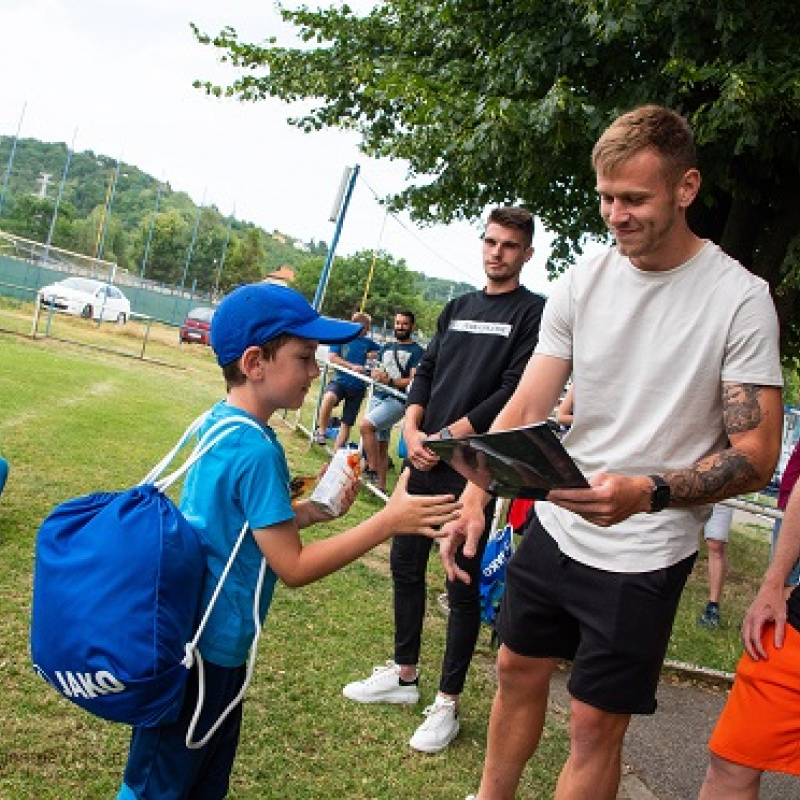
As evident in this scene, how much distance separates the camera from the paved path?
3.81 meters

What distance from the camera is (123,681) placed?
75.1 inches

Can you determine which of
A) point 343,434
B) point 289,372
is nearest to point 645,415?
point 289,372

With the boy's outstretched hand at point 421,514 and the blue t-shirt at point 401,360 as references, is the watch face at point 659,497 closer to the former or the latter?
the boy's outstretched hand at point 421,514

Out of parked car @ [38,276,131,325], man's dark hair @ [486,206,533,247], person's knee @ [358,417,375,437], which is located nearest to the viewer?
man's dark hair @ [486,206,533,247]

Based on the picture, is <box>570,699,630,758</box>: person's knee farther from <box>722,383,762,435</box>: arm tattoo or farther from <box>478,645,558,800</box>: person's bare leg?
<box>722,383,762,435</box>: arm tattoo

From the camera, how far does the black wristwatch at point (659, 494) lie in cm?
221

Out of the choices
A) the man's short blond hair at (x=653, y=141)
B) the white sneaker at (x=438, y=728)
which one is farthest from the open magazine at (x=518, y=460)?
the white sneaker at (x=438, y=728)

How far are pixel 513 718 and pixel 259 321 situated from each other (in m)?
1.62

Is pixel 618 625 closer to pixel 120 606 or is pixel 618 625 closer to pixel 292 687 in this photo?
pixel 120 606

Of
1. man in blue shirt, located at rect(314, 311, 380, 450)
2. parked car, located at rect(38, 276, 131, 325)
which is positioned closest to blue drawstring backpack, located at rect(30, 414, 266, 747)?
man in blue shirt, located at rect(314, 311, 380, 450)

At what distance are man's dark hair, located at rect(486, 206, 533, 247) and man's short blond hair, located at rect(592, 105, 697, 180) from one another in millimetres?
1429

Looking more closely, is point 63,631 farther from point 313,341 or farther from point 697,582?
point 697,582

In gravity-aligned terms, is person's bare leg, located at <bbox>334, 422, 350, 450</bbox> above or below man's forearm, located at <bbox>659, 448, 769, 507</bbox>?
below

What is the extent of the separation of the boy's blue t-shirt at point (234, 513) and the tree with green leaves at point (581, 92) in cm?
529
